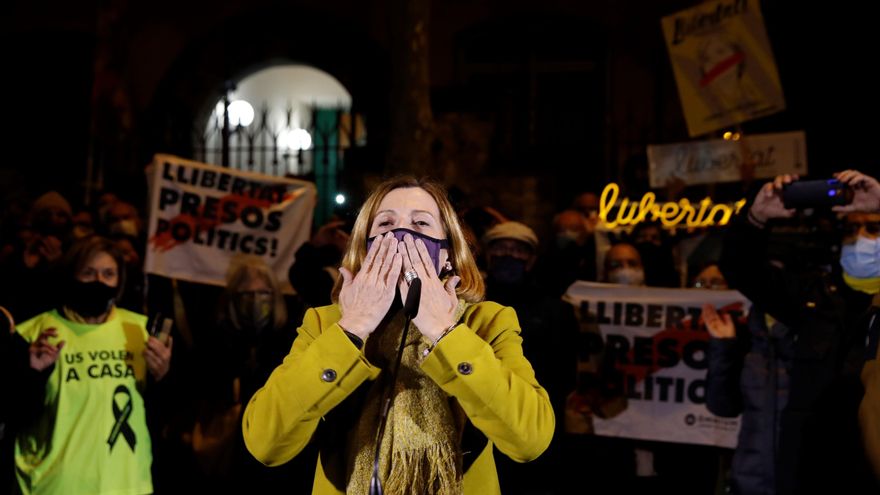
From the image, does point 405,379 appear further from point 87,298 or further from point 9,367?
point 87,298

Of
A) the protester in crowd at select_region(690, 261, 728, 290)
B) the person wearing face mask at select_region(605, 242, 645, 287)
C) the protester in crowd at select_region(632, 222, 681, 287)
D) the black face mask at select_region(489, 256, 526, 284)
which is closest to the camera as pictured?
the black face mask at select_region(489, 256, 526, 284)

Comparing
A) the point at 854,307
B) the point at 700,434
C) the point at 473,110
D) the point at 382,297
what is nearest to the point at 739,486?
the point at 854,307

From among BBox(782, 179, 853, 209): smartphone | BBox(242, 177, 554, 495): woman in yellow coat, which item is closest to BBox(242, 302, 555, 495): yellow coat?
BBox(242, 177, 554, 495): woman in yellow coat

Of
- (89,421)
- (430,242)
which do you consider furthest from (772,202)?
(89,421)

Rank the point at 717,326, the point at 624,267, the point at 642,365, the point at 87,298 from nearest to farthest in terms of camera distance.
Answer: the point at 87,298, the point at 717,326, the point at 642,365, the point at 624,267

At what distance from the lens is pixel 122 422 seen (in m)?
4.71

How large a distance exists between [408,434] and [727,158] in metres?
6.94

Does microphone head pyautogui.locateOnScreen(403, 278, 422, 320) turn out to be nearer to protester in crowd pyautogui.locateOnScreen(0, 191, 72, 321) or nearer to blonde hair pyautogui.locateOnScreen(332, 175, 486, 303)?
blonde hair pyautogui.locateOnScreen(332, 175, 486, 303)

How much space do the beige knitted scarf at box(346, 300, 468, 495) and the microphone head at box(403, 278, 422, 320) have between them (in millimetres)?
205

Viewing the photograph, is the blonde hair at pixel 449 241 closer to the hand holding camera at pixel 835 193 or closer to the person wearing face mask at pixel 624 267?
the hand holding camera at pixel 835 193

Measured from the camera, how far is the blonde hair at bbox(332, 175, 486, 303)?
2748 mm

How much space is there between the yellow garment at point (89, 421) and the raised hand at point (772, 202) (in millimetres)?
3105

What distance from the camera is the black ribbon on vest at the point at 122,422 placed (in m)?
4.66

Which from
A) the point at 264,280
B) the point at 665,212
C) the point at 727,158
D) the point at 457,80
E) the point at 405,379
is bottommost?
the point at 405,379
